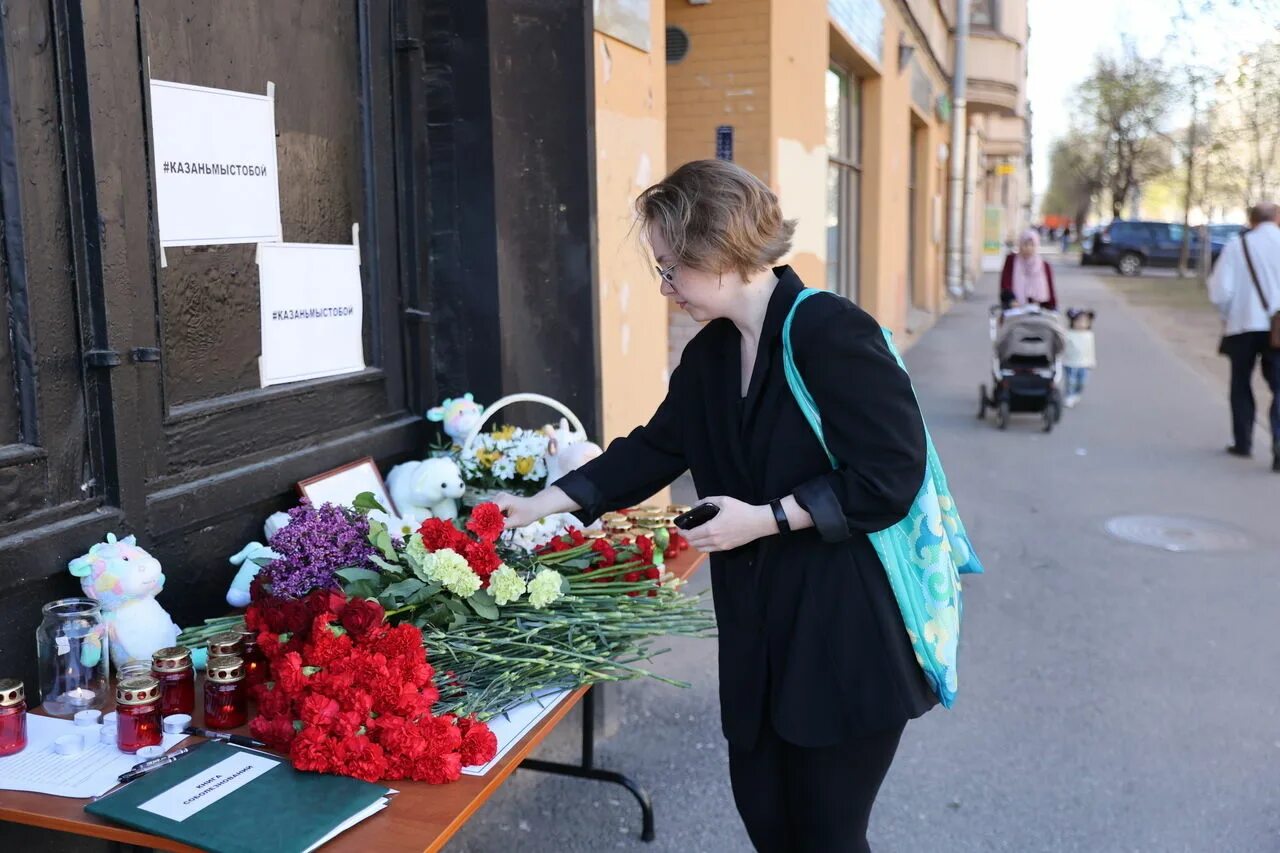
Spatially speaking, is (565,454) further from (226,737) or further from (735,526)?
(226,737)

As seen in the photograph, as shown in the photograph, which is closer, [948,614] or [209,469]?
[948,614]

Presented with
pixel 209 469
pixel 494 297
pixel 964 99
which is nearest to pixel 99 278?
pixel 209 469

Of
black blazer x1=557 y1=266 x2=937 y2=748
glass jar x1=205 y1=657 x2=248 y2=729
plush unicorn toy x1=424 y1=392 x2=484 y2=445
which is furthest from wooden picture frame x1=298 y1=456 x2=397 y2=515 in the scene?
black blazer x1=557 y1=266 x2=937 y2=748

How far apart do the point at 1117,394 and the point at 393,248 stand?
1061 centimetres

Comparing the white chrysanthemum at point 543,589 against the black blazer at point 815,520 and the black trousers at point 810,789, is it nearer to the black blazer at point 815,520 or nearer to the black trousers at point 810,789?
the black blazer at point 815,520

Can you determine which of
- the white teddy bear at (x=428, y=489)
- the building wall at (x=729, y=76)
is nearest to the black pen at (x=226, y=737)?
the white teddy bear at (x=428, y=489)

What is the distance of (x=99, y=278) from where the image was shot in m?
2.60

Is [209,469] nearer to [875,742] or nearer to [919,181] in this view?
[875,742]

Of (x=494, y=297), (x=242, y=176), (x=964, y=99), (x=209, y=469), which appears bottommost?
(x=209, y=469)

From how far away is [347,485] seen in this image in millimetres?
3416

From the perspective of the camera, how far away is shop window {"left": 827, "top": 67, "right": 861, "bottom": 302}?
1191 cm

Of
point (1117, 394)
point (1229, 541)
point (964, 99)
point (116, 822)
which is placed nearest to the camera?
point (116, 822)

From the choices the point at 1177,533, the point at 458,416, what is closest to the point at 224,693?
the point at 458,416

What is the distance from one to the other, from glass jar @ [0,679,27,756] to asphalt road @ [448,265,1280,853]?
1597 mm
